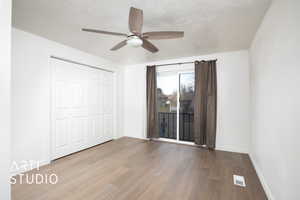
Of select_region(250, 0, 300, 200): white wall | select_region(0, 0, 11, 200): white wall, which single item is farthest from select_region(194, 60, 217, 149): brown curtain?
select_region(0, 0, 11, 200): white wall

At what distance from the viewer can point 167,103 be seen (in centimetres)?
436

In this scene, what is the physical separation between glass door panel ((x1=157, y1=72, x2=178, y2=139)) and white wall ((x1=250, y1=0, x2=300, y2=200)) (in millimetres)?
2419

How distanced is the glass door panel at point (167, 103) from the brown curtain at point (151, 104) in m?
0.22

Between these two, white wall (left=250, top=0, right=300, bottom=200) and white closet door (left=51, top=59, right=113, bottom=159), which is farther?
white closet door (left=51, top=59, right=113, bottom=159)

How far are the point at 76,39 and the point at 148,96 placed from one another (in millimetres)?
2414

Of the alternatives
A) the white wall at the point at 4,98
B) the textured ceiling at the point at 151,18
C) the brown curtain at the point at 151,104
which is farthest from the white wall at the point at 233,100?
the white wall at the point at 4,98

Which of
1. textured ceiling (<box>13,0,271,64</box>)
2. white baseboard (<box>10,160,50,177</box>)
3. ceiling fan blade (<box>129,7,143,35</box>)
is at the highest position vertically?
textured ceiling (<box>13,0,271,64</box>)

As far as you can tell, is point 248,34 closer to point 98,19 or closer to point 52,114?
point 98,19

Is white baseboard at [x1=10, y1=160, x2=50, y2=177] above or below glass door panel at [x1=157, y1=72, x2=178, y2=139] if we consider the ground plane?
below

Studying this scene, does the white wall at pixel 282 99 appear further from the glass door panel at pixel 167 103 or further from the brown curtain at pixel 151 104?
the brown curtain at pixel 151 104

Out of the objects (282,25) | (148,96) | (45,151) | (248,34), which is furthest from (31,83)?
(248,34)

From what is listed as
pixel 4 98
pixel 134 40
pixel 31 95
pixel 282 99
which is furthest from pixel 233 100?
pixel 31 95

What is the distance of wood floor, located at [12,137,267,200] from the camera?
183 centimetres

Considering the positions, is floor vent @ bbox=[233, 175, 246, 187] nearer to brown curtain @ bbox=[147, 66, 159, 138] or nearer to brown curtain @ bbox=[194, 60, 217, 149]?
brown curtain @ bbox=[194, 60, 217, 149]
